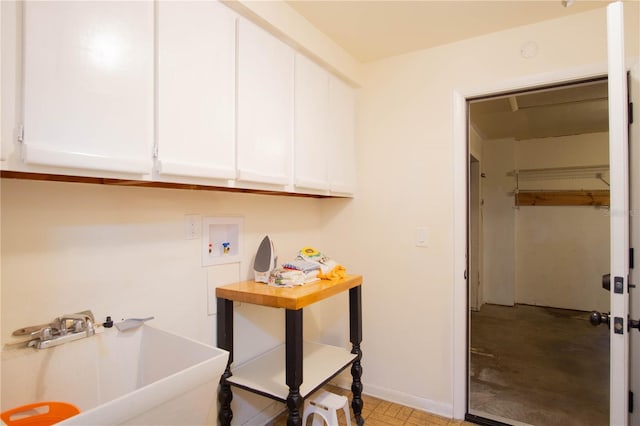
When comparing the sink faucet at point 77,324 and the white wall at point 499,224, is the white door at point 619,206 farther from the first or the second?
the white wall at point 499,224

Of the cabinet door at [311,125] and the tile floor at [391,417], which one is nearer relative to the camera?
the cabinet door at [311,125]

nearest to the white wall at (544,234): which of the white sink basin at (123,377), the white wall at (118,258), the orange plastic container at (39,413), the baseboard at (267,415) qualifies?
the baseboard at (267,415)

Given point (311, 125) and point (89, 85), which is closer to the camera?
point (89, 85)

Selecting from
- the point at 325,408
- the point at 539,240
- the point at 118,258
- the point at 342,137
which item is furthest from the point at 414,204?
the point at 539,240

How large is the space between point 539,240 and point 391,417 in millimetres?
3586

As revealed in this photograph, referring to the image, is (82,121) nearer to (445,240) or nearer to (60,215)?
(60,215)

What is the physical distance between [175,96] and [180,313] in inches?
37.2

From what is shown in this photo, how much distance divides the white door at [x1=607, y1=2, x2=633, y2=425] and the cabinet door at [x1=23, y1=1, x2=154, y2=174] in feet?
5.15

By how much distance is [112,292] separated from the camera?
1.34 m

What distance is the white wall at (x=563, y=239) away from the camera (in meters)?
4.20

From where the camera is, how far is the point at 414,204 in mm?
2305

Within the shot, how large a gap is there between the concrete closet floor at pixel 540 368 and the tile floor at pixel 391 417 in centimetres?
32

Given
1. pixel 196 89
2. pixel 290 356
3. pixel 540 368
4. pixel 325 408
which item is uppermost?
pixel 196 89

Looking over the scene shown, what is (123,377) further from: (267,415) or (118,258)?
(267,415)
